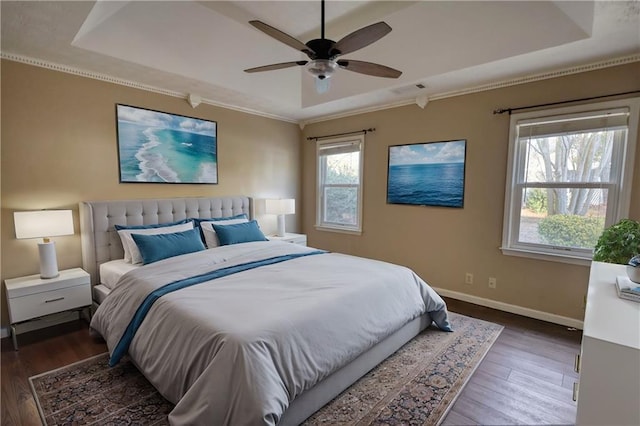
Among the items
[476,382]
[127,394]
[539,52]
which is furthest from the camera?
[539,52]

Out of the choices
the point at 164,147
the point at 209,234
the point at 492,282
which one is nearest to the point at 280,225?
the point at 209,234

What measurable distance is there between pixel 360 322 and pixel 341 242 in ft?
9.28

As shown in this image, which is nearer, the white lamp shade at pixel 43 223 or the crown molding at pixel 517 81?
the white lamp shade at pixel 43 223

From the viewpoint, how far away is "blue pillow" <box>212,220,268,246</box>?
3548 mm

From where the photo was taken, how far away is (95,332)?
269cm

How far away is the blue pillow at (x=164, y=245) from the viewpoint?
292 centimetres

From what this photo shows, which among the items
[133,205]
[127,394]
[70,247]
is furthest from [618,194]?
[70,247]

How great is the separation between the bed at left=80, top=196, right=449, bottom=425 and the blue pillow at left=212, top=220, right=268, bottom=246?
16.0 inches

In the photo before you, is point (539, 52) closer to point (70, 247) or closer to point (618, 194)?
point (618, 194)

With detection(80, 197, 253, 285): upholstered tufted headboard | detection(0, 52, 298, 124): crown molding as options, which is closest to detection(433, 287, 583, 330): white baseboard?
detection(80, 197, 253, 285): upholstered tufted headboard

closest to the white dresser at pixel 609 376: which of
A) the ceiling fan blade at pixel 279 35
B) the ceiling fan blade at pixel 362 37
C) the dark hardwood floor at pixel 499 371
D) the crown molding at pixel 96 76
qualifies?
the dark hardwood floor at pixel 499 371

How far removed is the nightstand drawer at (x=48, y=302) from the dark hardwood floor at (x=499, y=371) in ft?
0.89

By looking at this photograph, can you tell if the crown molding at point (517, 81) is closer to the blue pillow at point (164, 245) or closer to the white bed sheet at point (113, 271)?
the blue pillow at point (164, 245)

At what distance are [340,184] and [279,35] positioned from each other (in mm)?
3152
